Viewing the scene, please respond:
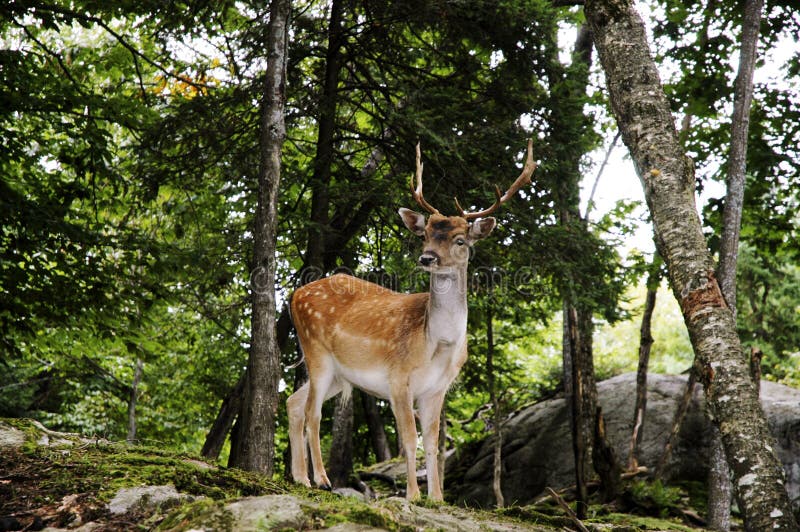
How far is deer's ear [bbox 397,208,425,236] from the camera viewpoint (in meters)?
7.35

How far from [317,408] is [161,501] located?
3.23 metres

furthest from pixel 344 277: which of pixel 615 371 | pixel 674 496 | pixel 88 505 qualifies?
pixel 615 371

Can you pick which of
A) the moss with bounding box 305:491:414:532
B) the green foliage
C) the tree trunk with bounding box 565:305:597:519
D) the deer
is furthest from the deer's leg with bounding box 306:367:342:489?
the green foliage

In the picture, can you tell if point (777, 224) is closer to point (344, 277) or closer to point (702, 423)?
point (702, 423)

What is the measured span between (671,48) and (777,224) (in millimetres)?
3460

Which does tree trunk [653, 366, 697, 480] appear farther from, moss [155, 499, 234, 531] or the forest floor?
moss [155, 499, 234, 531]

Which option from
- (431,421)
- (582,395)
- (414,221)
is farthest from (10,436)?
(582,395)

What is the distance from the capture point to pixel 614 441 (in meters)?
12.3

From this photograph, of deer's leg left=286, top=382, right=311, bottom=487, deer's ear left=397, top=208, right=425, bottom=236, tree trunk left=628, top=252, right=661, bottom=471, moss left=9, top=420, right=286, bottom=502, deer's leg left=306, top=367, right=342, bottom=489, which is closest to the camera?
moss left=9, top=420, right=286, bottom=502

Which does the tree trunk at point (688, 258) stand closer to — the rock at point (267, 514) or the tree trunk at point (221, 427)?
the rock at point (267, 514)

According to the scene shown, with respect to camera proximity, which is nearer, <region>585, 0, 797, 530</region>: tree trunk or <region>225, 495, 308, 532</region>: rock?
<region>225, 495, 308, 532</region>: rock

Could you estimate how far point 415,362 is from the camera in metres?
6.99

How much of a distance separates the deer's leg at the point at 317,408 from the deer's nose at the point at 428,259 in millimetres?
1648

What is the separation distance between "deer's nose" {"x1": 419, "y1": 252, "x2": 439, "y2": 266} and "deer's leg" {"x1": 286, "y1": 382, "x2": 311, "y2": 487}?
1.92 metres
